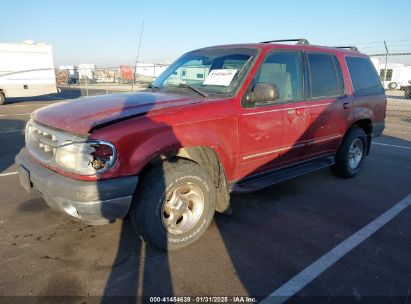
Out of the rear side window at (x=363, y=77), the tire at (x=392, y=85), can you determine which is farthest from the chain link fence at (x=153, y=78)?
the rear side window at (x=363, y=77)

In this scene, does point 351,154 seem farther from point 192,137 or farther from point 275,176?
point 192,137

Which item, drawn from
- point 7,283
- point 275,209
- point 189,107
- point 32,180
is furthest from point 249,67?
point 7,283

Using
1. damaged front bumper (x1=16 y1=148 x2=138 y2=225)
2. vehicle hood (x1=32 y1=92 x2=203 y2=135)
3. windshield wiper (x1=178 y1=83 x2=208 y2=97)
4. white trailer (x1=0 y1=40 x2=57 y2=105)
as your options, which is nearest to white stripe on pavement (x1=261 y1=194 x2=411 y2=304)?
damaged front bumper (x1=16 y1=148 x2=138 y2=225)

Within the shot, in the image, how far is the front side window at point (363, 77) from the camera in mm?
5234

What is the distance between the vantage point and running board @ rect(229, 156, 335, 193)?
12.5 ft

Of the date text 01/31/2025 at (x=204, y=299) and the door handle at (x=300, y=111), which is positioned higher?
the door handle at (x=300, y=111)

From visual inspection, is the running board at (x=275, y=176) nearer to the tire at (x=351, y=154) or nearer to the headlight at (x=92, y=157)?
the tire at (x=351, y=154)

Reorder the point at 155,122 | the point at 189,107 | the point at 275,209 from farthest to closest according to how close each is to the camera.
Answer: the point at 275,209, the point at 189,107, the point at 155,122

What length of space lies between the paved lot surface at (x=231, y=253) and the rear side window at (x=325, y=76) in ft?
4.85

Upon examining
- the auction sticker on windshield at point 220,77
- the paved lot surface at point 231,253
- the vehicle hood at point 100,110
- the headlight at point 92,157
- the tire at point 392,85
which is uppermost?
the auction sticker on windshield at point 220,77

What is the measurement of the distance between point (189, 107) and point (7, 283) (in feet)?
7.08

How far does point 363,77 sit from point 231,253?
3.84 m

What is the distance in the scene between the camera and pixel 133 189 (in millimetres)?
2883

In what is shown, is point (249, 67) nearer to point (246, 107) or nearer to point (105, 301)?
point (246, 107)
